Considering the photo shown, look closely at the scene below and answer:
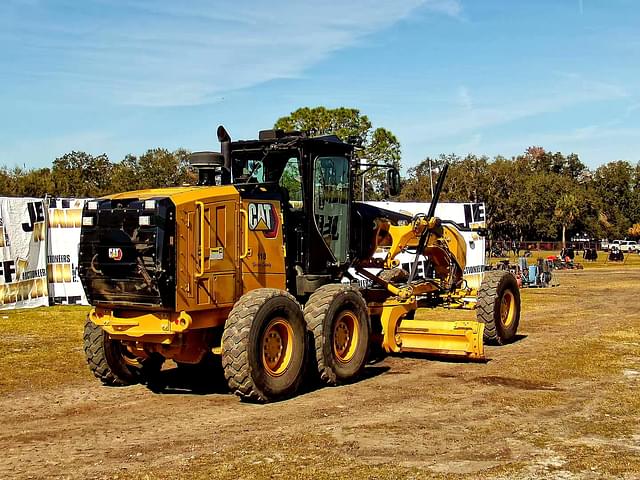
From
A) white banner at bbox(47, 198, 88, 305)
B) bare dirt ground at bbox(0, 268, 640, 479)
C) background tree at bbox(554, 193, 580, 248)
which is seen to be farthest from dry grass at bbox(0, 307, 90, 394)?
background tree at bbox(554, 193, 580, 248)

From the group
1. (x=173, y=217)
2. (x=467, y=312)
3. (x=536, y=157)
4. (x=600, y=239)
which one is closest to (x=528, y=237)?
(x=600, y=239)

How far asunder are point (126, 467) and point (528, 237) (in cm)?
9162

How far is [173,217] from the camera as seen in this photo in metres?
9.52

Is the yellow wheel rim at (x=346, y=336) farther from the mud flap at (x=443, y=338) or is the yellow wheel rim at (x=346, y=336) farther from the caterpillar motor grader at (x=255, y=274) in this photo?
the mud flap at (x=443, y=338)

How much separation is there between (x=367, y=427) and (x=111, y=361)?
4.30 meters

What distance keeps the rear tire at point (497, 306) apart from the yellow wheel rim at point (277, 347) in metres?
5.61

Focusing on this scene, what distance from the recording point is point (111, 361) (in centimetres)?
1112

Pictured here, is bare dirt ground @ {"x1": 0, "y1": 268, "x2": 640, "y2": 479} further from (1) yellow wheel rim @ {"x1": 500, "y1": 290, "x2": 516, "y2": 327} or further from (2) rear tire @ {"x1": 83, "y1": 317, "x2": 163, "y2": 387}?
(1) yellow wheel rim @ {"x1": 500, "y1": 290, "x2": 516, "y2": 327}

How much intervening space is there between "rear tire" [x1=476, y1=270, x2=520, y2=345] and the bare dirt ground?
5.15 feet

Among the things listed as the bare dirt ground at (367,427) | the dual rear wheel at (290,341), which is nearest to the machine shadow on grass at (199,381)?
the bare dirt ground at (367,427)

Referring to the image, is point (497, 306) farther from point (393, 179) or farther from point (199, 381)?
point (199, 381)

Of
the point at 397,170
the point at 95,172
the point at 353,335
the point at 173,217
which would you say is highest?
the point at 95,172

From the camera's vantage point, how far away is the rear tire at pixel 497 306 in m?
14.6

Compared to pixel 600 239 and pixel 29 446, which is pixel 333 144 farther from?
pixel 600 239
